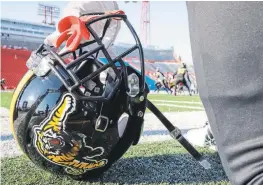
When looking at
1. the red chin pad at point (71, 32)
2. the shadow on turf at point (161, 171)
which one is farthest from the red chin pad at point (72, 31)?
the shadow on turf at point (161, 171)

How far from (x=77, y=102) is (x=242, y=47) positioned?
0.78 m

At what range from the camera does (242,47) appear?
0.55 meters

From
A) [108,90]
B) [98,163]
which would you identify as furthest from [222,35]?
[98,163]

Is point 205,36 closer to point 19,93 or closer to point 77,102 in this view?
point 77,102

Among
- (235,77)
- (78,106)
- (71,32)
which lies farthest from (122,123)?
(235,77)

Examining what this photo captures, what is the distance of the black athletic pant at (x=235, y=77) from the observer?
542 mm

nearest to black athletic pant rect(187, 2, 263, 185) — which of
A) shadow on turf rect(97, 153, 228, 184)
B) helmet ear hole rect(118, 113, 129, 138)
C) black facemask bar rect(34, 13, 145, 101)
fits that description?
black facemask bar rect(34, 13, 145, 101)

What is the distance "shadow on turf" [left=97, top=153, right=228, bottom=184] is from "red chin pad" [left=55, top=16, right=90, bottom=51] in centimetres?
61

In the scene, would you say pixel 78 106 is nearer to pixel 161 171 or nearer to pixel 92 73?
pixel 92 73

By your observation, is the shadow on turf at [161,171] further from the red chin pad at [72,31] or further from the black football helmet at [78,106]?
the red chin pad at [72,31]

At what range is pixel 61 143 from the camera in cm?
129

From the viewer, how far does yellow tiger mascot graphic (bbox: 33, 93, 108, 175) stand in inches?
49.1

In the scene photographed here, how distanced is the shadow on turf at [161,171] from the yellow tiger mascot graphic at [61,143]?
7.8 inches

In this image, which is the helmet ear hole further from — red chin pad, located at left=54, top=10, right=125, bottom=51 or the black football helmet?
red chin pad, located at left=54, top=10, right=125, bottom=51
